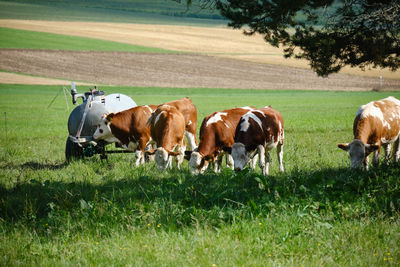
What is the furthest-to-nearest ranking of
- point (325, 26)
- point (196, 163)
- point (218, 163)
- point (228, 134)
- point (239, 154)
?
point (218, 163) < point (228, 134) < point (196, 163) < point (239, 154) < point (325, 26)

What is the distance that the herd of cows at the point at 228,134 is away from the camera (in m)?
9.71

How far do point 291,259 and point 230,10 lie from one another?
547 cm

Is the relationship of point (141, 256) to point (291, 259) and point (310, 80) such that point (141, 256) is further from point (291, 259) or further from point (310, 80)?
point (310, 80)

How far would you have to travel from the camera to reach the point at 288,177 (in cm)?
808

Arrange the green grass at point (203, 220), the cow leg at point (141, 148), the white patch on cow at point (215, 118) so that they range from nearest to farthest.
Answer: the green grass at point (203, 220) < the white patch on cow at point (215, 118) < the cow leg at point (141, 148)

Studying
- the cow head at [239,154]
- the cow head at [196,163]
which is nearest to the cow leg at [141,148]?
the cow head at [196,163]

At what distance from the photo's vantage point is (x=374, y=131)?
10062mm

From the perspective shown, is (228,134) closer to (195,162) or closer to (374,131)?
(195,162)

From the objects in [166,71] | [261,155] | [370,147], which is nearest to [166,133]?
[261,155]

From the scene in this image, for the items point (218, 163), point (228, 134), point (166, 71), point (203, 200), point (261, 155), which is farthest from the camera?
point (166, 71)

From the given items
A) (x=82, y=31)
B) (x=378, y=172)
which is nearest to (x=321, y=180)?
(x=378, y=172)

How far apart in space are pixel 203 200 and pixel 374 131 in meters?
5.25

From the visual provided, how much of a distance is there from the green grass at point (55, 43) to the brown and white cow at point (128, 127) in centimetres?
5625

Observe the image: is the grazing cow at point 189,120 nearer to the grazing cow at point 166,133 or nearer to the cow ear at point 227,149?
the grazing cow at point 166,133
